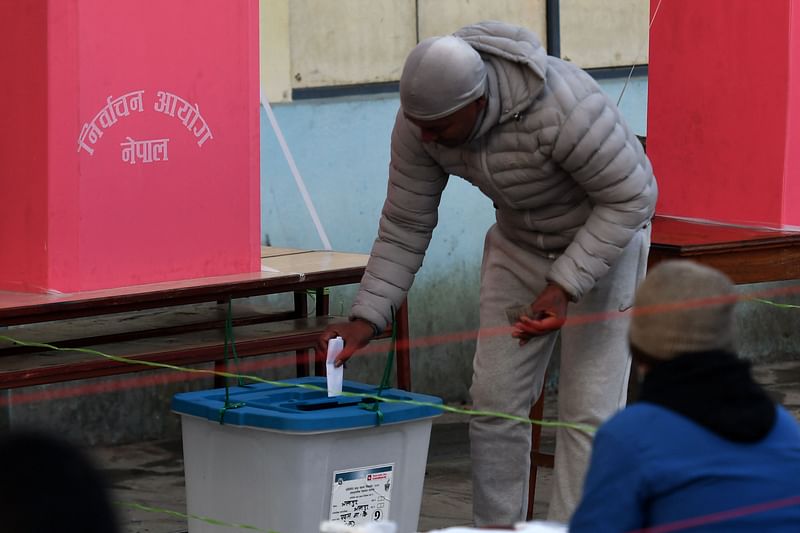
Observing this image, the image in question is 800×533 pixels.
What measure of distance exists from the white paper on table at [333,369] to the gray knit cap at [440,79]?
0.62 meters

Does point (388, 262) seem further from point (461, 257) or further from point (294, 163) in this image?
point (461, 257)

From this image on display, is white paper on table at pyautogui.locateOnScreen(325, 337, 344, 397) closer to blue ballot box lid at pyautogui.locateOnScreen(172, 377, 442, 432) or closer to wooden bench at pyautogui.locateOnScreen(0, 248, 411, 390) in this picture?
blue ballot box lid at pyautogui.locateOnScreen(172, 377, 442, 432)

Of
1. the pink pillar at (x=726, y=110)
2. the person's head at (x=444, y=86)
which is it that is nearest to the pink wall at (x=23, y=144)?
the person's head at (x=444, y=86)

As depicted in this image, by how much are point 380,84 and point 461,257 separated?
913mm

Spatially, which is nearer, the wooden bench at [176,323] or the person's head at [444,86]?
the person's head at [444,86]

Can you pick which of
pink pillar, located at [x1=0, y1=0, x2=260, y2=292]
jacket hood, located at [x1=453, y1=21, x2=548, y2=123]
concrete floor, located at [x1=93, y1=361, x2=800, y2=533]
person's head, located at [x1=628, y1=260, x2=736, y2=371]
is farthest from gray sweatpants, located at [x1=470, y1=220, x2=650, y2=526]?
person's head, located at [x1=628, y1=260, x2=736, y2=371]

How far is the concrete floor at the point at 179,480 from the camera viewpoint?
504 centimetres

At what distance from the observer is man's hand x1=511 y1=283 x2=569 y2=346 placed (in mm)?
3439

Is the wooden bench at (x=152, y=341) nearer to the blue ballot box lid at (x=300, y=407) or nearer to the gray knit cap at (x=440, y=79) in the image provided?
the blue ballot box lid at (x=300, y=407)

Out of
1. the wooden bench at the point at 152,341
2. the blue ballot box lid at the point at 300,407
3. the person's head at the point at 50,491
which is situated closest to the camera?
the person's head at the point at 50,491

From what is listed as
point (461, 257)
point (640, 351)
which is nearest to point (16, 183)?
point (640, 351)

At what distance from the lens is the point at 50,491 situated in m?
1.54

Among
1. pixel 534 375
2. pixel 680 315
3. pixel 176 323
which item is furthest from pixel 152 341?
pixel 680 315

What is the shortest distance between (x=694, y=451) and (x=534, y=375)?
1639mm
